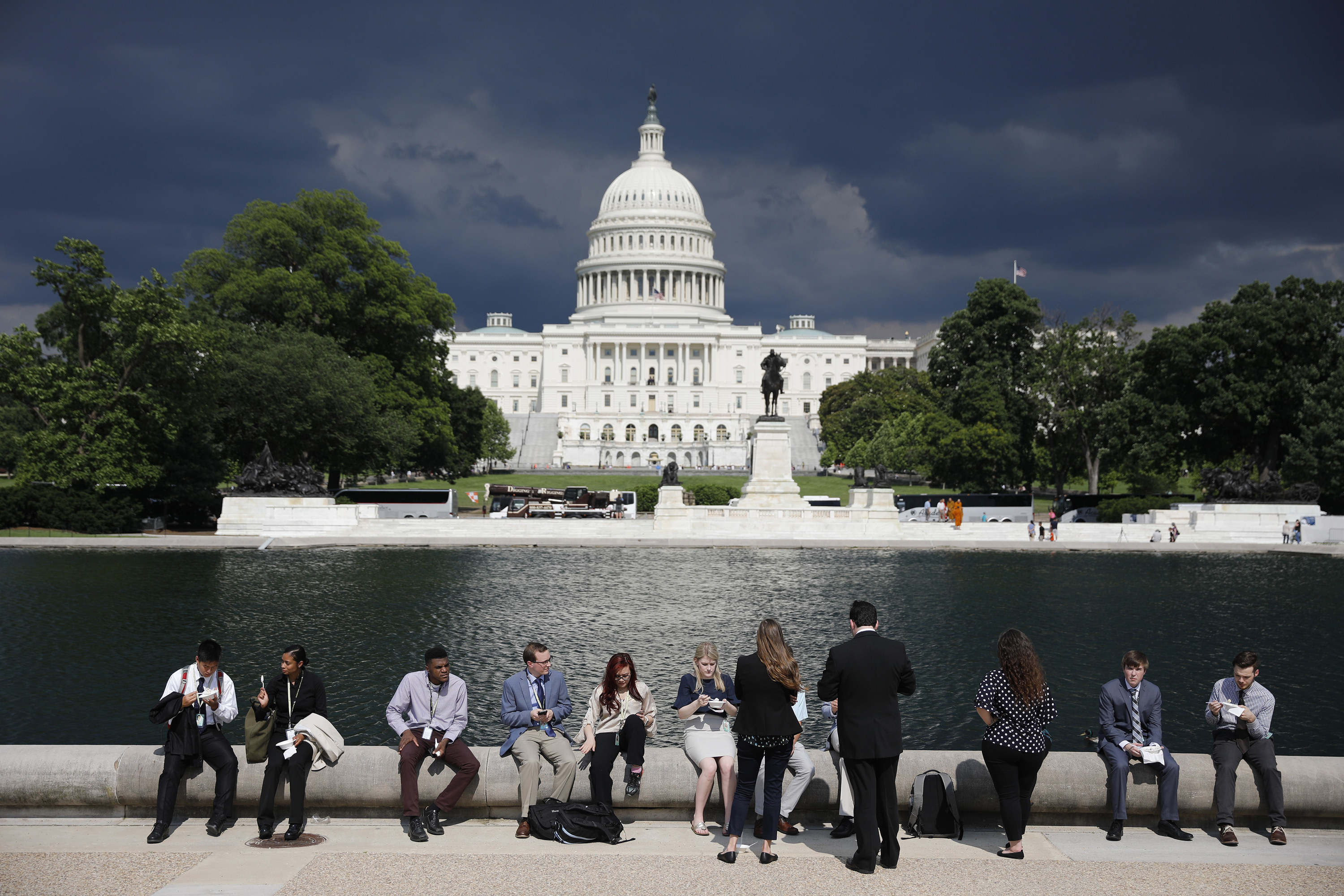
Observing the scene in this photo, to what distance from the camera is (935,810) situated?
748 centimetres

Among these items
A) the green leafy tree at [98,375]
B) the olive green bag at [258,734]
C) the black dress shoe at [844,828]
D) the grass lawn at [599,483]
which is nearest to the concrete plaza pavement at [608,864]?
the black dress shoe at [844,828]

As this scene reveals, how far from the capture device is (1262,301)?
4400cm

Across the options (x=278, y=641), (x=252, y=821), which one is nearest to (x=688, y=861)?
(x=252, y=821)

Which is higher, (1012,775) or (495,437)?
(495,437)

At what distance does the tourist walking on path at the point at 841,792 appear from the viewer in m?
7.38

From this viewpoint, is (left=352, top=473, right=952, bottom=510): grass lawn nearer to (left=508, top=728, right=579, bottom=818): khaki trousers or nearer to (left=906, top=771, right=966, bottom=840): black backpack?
(left=508, top=728, right=579, bottom=818): khaki trousers

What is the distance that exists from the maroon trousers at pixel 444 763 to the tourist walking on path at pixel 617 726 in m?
0.90

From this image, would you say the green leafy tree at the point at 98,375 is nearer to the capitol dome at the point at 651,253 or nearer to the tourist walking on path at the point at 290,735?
the tourist walking on path at the point at 290,735

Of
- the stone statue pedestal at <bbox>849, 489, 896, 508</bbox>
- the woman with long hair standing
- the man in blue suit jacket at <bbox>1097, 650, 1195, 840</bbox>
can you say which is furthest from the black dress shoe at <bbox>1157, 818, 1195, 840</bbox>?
the stone statue pedestal at <bbox>849, 489, 896, 508</bbox>

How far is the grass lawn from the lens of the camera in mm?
62281

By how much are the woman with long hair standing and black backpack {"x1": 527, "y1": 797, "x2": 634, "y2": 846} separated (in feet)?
8.86

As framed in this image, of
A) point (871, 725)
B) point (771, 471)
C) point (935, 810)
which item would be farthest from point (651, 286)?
point (871, 725)

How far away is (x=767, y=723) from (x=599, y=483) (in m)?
61.8

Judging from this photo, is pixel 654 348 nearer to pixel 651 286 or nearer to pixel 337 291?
pixel 651 286
